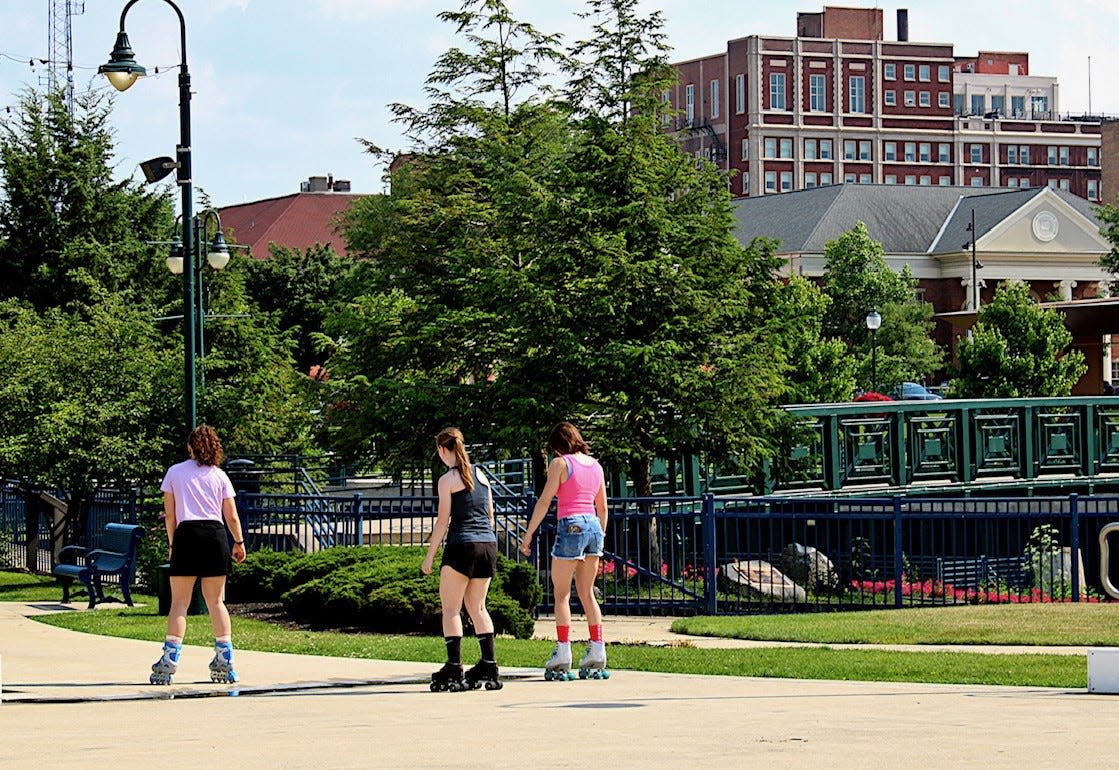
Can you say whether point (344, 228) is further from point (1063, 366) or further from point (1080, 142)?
point (1080, 142)

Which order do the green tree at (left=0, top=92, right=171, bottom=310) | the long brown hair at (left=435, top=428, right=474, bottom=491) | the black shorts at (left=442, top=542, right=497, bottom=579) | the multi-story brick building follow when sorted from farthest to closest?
the multi-story brick building → the green tree at (left=0, top=92, right=171, bottom=310) → the black shorts at (left=442, top=542, right=497, bottom=579) → the long brown hair at (left=435, top=428, right=474, bottom=491)

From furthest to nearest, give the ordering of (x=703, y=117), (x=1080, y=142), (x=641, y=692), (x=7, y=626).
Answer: (x=1080, y=142), (x=703, y=117), (x=7, y=626), (x=641, y=692)

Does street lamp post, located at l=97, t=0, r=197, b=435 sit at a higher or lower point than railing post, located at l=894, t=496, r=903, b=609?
higher

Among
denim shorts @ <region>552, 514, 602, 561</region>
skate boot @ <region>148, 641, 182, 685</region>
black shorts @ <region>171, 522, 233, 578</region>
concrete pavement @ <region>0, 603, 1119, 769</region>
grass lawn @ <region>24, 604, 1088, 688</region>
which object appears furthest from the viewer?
grass lawn @ <region>24, 604, 1088, 688</region>

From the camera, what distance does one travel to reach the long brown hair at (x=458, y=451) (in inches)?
456

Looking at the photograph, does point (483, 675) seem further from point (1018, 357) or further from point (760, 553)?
point (1018, 357)

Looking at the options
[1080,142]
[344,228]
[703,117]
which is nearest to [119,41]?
[344,228]

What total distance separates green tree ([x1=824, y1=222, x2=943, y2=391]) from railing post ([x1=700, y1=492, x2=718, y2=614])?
5622 centimetres

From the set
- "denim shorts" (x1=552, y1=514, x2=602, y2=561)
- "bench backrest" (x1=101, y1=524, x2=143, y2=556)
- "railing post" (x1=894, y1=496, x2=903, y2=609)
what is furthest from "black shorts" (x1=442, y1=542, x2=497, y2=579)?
"bench backrest" (x1=101, y1=524, x2=143, y2=556)

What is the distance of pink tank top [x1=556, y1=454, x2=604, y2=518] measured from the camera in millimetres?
12008

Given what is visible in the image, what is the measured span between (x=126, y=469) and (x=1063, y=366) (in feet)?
153

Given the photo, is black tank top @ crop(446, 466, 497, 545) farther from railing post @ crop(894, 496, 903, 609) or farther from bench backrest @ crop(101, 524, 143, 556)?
bench backrest @ crop(101, 524, 143, 556)

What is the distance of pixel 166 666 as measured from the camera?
38.9ft

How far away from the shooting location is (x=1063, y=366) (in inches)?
2554
